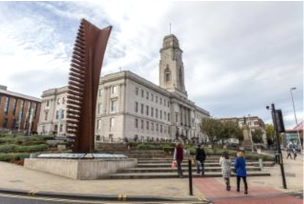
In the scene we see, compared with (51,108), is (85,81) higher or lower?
lower

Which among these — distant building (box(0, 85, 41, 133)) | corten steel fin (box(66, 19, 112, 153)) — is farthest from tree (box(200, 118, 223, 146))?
distant building (box(0, 85, 41, 133))

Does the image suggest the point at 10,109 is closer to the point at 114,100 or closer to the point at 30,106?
the point at 30,106

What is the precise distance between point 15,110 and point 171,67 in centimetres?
4889

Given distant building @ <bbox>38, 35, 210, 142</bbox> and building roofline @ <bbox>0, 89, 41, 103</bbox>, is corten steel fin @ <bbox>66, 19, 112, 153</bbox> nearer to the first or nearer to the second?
distant building @ <bbox>38, 35, 210, 142</bbox>

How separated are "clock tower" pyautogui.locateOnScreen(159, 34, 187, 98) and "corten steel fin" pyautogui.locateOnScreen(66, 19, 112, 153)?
61788mm

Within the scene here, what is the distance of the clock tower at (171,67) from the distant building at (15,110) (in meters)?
41.2

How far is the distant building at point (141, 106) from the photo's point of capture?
53.9m

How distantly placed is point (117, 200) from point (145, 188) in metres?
1.98

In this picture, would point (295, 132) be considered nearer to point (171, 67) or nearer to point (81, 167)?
point (171, 67)

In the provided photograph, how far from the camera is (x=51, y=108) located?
6994 centimetres

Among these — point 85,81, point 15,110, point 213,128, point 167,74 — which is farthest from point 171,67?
point 85,81

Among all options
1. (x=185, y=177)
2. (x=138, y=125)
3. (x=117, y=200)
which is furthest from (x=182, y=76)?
(x=117, y=200)

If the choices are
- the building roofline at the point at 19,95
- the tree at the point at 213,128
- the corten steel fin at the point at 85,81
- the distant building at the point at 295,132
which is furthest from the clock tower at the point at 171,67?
the corten steel fin at the point at 85,81

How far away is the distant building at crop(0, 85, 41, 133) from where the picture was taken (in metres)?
66.8
